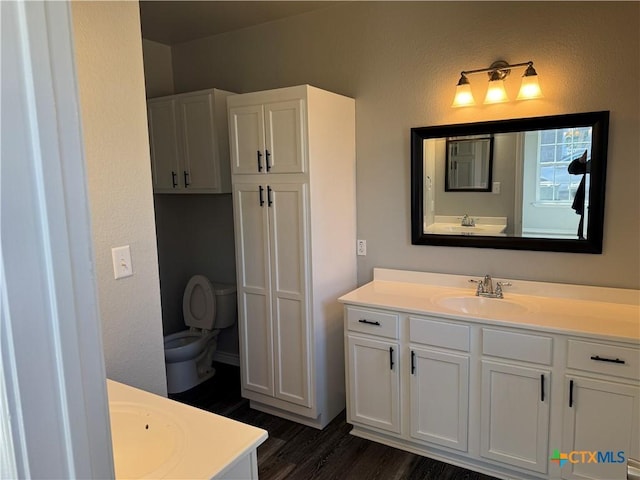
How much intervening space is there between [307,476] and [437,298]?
3.80 feet

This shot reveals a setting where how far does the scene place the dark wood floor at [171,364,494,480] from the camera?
2.38m

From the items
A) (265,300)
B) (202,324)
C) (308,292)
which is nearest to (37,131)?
(308,292)

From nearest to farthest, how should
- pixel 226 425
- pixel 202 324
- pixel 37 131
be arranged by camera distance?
pixel 37 131 < pixel 226 425 < pixel 202 324

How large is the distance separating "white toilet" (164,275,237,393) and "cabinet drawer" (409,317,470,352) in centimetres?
165

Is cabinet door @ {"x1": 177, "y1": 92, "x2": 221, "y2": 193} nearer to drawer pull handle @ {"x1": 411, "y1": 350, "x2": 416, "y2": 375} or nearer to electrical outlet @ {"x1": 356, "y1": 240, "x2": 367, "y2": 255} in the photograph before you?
electrical outlet @ {"x1": 356, "y1": 240, "x2": 367, "y2": 255}

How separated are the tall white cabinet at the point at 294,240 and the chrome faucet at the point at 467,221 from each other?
2.29ft

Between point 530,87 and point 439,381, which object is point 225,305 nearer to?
point 439,381

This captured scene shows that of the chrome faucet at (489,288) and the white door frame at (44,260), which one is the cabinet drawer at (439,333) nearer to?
the chrome faucet at (489,288)

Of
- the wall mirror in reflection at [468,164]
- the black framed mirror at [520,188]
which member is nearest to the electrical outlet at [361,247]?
the black framed mirror at [520,188]

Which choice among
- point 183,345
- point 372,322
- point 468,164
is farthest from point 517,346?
point 183,345

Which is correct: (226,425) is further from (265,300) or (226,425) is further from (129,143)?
(265,300)

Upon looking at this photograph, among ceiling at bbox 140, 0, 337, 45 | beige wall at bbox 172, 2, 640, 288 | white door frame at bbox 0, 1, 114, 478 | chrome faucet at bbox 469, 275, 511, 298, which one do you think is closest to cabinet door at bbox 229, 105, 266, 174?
beige wall at bbox 172, 2, 640, 288

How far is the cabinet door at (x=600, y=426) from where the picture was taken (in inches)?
76.7

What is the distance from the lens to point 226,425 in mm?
1244
